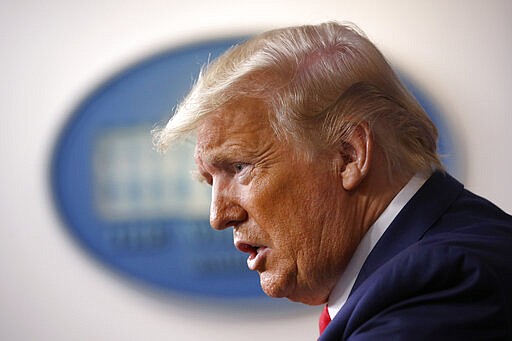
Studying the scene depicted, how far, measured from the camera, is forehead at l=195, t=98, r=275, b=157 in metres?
1.00

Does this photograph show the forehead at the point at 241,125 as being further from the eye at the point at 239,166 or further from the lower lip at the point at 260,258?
the lower lip at the point at 260,258

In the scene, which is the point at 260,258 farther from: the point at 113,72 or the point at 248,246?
the point at 113,72

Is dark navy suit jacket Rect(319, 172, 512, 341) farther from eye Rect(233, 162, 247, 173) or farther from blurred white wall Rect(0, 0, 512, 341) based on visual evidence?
blurred white wall Rect(0, 0, 512, 341)

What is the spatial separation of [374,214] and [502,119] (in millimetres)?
1130

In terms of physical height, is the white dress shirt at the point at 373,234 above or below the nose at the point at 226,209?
below

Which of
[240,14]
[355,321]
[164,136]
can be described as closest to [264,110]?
[164,136]

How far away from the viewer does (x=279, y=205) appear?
0.99 metres

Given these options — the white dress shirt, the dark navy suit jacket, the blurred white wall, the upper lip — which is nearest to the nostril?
the upper lip

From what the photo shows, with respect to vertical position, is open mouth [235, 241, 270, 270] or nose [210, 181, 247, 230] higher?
nose [210, 181, 247, 230]

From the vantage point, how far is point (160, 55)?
2107mm

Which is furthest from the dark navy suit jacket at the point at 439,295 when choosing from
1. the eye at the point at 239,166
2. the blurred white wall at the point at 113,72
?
the blurred white wall at the point at 113,72

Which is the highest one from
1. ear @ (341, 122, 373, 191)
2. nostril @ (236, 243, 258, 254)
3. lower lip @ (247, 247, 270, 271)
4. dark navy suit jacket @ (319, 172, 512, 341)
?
ear @ (341, 122, 373, 191)

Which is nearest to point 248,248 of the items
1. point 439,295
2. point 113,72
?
point 439,295

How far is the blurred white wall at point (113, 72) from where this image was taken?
2.01m
